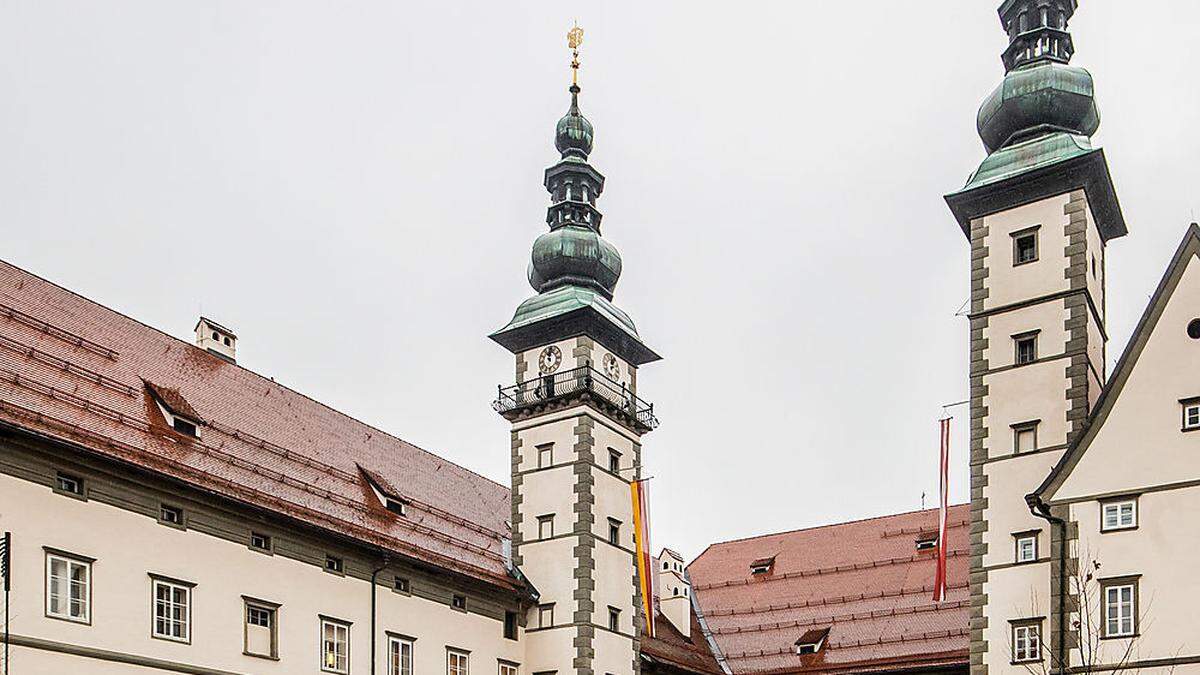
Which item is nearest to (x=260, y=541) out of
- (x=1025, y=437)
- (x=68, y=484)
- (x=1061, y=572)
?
(x=68, y=484)

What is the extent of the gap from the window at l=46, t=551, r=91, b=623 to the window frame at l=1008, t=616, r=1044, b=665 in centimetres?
2024

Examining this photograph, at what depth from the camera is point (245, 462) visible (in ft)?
108

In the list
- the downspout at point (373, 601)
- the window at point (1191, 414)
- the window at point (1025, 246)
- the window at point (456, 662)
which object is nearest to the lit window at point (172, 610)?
the downspout at point (373, 601)

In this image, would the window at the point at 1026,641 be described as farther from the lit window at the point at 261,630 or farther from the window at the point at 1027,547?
the lit window at the point at 261,630

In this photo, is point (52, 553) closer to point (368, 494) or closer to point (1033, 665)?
point (368, 494)

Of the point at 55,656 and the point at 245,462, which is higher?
the point at 245,462

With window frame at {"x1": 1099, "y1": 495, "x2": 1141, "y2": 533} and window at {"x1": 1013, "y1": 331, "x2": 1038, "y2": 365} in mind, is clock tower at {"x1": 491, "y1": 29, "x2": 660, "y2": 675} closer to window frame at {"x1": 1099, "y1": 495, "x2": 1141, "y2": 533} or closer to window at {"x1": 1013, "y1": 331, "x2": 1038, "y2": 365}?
window at {"x1": 1013, "y1": 331, "x2": 1038, "y2": 365}

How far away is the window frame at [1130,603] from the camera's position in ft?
98.4

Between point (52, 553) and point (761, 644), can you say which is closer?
point (52, 553)

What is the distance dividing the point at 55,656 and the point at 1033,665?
20875mm

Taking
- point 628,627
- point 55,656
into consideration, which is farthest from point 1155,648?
point 55,656

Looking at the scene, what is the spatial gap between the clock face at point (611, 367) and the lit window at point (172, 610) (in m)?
17.4

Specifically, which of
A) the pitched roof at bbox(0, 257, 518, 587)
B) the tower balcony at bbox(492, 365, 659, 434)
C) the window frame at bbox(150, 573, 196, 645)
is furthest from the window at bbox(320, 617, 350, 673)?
the tower balcony at bbox(492, 365, 659, 434)

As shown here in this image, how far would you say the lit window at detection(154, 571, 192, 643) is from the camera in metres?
29.0
